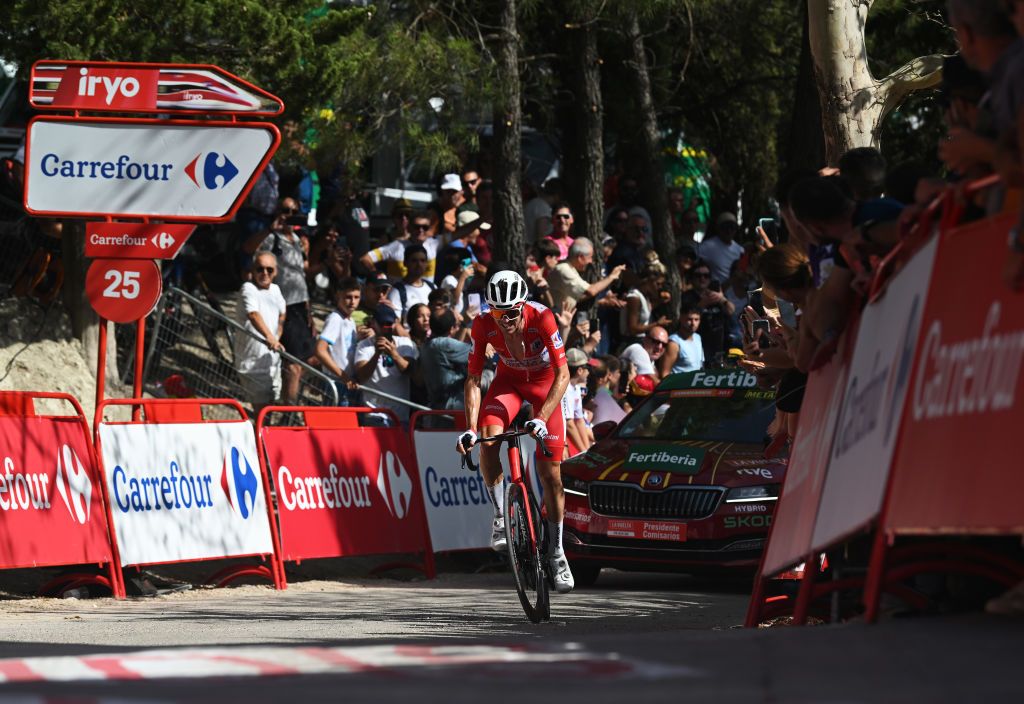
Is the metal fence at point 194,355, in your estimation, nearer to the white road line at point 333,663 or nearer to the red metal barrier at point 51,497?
the red metal barrier at point 51,497

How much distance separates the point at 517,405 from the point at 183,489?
9.75 ft

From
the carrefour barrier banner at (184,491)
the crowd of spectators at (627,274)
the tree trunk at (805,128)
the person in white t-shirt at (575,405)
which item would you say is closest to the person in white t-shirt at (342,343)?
the crowd of spectators at (627,274)

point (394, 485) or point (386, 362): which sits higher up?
point (386, 362)

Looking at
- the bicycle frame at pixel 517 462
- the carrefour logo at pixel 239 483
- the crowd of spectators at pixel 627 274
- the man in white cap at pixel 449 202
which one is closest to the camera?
the crowd of spectators at pixel 627 274

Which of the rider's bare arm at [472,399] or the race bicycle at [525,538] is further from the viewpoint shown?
the rider's bare arm at [472,399]

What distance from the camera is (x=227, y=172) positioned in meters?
14.2

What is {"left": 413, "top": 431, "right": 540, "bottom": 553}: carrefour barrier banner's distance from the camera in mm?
16172

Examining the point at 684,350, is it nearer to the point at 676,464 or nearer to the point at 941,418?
the point at 676,464

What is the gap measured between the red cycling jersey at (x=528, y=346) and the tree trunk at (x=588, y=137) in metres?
9.98

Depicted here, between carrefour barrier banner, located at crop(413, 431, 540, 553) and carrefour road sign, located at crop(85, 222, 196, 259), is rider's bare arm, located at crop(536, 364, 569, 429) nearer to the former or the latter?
carrefour road sign, located at crop(85, 222, 196, 259)

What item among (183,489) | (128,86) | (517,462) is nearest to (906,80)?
(517,462)

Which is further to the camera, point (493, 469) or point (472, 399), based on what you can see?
point (472, 399)

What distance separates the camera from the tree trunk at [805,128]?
2142 centimetres

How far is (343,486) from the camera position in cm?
1523
